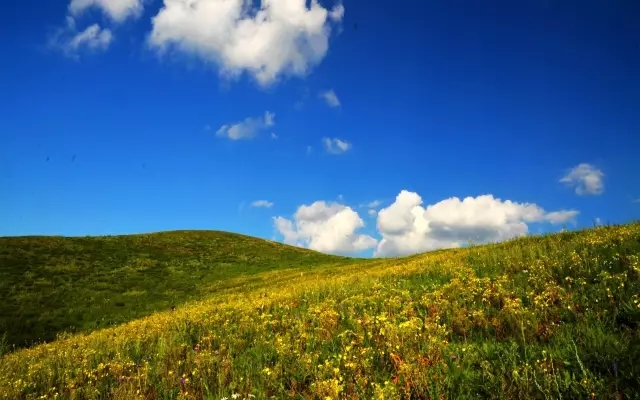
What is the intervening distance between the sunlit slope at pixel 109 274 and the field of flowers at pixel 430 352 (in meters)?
23.0

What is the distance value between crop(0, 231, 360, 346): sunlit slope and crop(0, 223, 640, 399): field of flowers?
75.4ft

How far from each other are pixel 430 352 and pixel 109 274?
50.8 meters

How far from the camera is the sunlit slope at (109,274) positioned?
3256cm

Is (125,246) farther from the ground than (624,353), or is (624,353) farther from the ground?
(125,246)

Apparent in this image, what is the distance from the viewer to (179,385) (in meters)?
7.41

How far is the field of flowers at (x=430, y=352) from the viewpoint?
5.39 metres

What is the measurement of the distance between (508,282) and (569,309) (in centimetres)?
309

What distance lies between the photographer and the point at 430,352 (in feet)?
21.6

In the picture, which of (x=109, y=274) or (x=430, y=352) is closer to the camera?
(x=430, y=352)

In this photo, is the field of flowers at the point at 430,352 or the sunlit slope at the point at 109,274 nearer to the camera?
the field of flowers at the point at 430,352

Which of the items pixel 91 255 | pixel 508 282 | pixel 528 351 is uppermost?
pixel 91 255

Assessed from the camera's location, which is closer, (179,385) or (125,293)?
(179,385)

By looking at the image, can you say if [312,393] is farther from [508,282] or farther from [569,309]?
[508,282]

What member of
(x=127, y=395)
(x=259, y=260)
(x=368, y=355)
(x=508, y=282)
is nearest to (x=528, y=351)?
(x=368, y=355)
